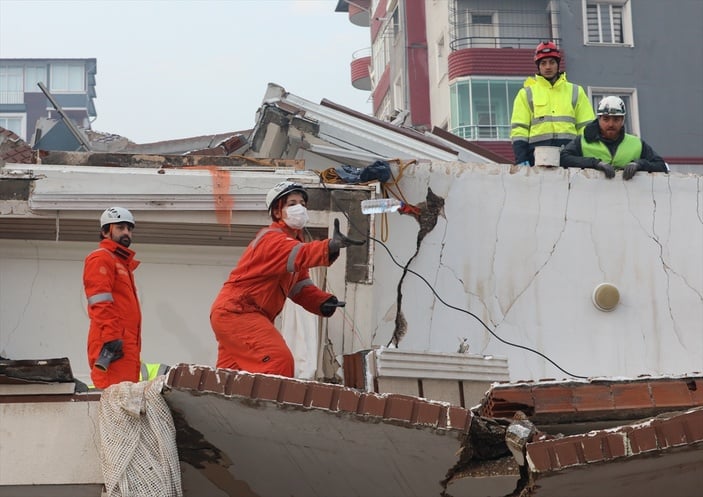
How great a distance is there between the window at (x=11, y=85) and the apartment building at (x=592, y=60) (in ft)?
149

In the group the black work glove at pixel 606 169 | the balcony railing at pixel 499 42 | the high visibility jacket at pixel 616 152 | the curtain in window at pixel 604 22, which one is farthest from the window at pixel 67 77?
the black work glove at pixel 606 169

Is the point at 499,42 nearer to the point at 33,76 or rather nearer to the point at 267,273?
the point at 267,273

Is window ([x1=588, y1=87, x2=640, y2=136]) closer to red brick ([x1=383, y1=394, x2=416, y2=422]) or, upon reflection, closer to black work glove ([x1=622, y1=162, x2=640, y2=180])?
black work glove ([x1=622, y1=162, x2=640, y2=180])

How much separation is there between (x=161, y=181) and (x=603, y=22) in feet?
85.2

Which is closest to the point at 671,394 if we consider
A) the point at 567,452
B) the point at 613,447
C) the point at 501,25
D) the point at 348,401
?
the point at 613,447

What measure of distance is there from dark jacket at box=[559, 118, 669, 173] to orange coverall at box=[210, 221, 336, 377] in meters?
3.43

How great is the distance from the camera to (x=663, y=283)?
9.95m

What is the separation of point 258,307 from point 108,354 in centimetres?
107

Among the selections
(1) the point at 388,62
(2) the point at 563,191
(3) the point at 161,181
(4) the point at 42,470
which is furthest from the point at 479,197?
(1) the point at 388,62

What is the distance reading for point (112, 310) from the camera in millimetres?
7711

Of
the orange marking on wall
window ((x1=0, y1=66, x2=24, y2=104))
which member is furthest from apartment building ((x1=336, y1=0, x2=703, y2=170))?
window ((x1=0, y1=66, x2=24, y2=104))

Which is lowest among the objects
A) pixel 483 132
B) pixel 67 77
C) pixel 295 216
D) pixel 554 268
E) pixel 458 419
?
pixel 458 419

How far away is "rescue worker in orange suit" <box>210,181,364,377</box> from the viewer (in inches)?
277

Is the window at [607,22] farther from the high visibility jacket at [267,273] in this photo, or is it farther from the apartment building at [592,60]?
the high visibility jacket at [267,273]
